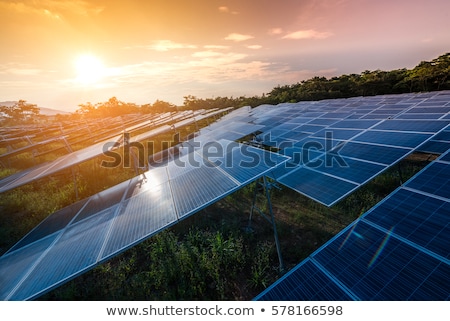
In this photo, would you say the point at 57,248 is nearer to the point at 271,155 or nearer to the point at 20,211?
the point at 271,155

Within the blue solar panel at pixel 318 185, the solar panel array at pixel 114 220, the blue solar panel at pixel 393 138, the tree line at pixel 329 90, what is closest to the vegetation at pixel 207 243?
the blue solar panel at pixel 318 185

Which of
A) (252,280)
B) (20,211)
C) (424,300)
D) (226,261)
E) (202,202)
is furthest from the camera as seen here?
(20,211)

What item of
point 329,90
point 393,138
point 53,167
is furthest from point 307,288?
point 329,90

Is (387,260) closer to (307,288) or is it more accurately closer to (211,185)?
(307,288)

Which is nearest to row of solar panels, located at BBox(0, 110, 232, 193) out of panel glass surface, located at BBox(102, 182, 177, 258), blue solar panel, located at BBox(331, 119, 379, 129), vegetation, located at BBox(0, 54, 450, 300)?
vegetation, located at BBox(0, 54, 450, 300)

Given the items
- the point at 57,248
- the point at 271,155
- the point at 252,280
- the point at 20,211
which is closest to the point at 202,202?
the point at 271,155
